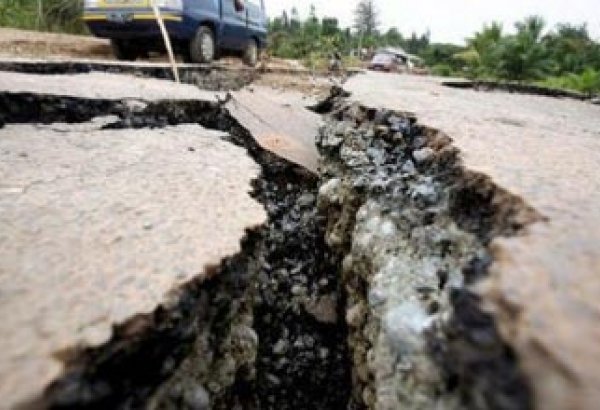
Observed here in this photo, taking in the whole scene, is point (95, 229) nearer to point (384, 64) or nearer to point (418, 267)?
point (418, 267)

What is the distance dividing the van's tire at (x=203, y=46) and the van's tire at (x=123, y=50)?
92cm

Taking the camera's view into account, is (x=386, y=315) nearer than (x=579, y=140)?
Yes

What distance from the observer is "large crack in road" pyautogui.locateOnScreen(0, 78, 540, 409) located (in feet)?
2.31

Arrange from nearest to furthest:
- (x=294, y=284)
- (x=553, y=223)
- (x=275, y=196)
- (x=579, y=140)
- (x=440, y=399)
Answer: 1. (x=440, y=399)
2. (x=553, y=223)
3. (x=294, y=284)
4. (x=579, y=140)
5. (x=275, y=196)

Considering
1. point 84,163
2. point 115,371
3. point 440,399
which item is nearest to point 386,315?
point 440,399

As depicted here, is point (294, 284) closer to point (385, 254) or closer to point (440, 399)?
point (385, 254)

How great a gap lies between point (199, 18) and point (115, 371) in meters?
5.68

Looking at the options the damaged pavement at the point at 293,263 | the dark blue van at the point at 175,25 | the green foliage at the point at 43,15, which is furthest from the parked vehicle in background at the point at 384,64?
the damaged pavement at the point at 293,263

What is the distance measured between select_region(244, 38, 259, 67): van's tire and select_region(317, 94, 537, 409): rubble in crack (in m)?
5.96

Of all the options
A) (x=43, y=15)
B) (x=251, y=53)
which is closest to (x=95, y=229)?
(x=251, y=53)

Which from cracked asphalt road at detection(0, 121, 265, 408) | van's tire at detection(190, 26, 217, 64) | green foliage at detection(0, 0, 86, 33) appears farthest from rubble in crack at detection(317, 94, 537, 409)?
green foliage at detection(0, 0, 86, 33)

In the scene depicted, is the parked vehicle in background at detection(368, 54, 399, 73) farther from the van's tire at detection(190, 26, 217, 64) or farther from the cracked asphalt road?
the cracked asphalt road

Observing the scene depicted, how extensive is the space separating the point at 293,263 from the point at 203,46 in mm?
4803

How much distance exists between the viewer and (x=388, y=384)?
3.22ft
